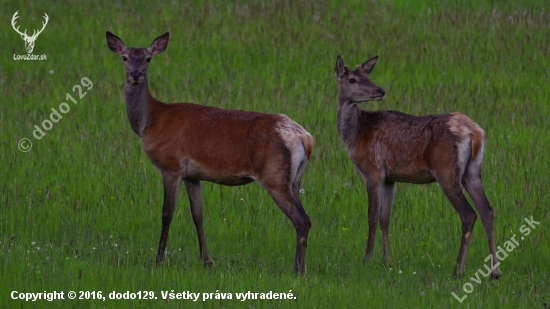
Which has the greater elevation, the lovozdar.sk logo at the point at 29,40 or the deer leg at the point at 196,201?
the lovozdar.sk logo at the point at 29,40

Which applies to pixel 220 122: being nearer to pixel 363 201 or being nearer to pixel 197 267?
pixel 197 267

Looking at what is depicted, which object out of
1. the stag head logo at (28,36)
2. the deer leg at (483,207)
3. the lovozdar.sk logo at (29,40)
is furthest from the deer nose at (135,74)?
the stag head logo at (28,36)

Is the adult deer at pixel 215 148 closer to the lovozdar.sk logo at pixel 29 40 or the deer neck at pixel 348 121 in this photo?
the deer neck at pixel 348 121

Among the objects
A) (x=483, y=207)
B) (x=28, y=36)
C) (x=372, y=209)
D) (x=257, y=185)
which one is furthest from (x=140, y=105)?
(x=28, y=36)

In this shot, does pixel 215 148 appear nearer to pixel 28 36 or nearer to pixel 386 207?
pixel 386 207

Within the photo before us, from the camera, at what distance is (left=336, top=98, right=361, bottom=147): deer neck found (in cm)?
1013

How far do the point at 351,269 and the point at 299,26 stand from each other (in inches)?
440

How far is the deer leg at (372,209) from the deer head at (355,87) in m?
0.94

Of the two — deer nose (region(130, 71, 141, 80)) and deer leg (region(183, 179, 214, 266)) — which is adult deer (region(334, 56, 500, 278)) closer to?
deer leg (region(183, 179, 214, 266))

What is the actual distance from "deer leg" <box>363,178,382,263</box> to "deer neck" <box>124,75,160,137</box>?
237 cm

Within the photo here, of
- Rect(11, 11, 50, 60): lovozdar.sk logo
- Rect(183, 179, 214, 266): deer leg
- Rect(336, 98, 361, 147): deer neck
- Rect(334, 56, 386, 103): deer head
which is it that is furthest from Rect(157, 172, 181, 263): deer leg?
Rect(11, 11, 50, 60): lovozdar.sk logo

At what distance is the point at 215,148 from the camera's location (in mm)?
9344

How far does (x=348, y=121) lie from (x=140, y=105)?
220 cm

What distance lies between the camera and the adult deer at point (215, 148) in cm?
898
